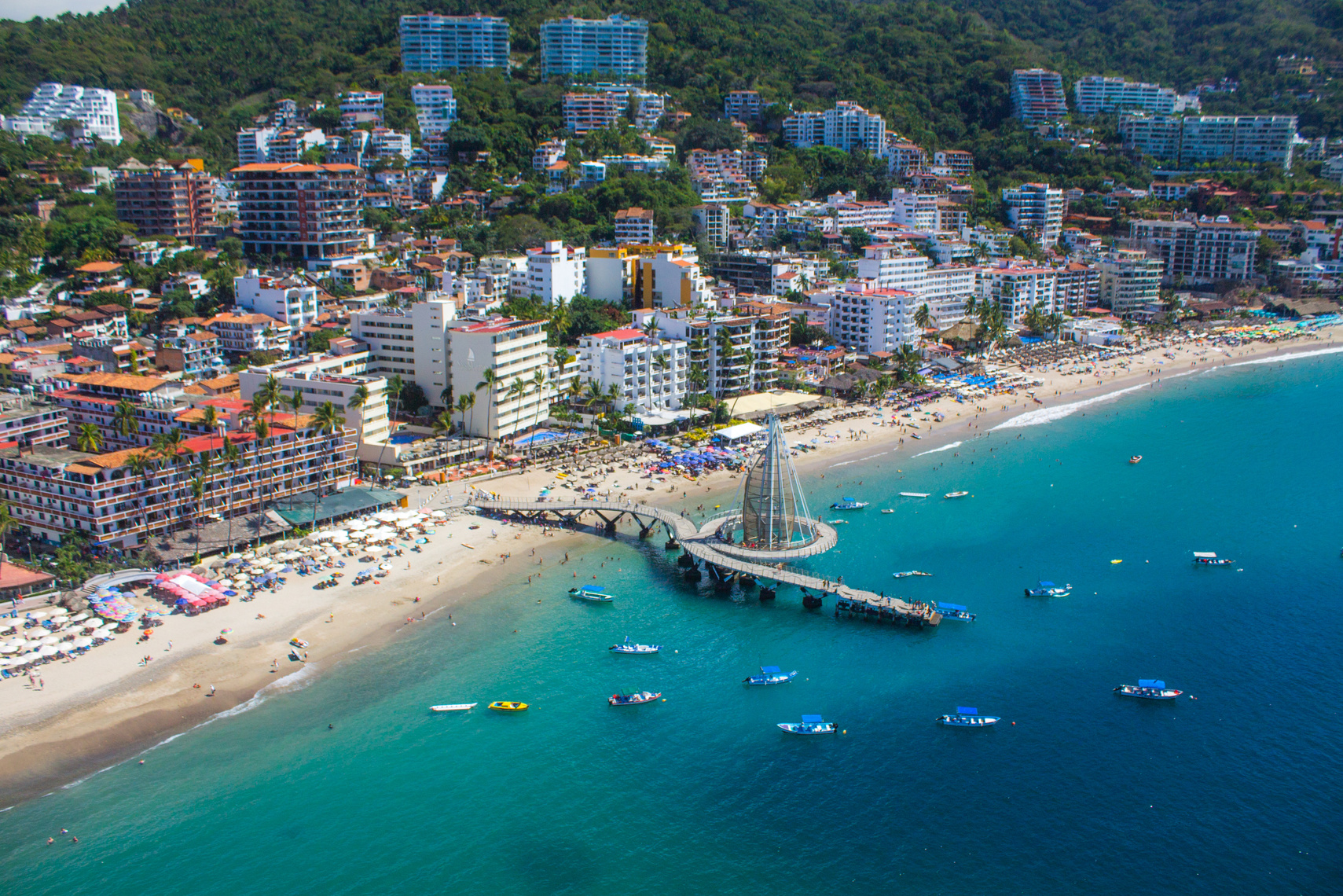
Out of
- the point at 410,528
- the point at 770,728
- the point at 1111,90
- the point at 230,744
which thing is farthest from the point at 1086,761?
the point at 1111,90

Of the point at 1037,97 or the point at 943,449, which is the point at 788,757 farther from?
the point at 1037,97

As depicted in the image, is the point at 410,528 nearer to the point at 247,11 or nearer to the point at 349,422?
the point at 349,422

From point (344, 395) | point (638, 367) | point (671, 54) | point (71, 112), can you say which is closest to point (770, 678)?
point (344, 395)

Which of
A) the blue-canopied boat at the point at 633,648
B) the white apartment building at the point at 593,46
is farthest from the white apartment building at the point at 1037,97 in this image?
the blue-canopied boat at the point at 633,648

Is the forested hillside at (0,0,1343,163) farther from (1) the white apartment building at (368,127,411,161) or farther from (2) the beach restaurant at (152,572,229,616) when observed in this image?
(2) the beach restaurant at (152,572,229,616)

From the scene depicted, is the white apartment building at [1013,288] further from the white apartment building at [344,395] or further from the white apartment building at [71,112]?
the white apartment building at [71,112]

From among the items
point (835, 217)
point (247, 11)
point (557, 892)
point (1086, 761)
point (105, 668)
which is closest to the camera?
point (557, 892)

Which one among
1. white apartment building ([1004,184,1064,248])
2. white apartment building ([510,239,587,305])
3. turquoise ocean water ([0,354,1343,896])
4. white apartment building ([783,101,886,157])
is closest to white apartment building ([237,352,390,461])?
turquoise ocean water ([0,354,1343,896])
